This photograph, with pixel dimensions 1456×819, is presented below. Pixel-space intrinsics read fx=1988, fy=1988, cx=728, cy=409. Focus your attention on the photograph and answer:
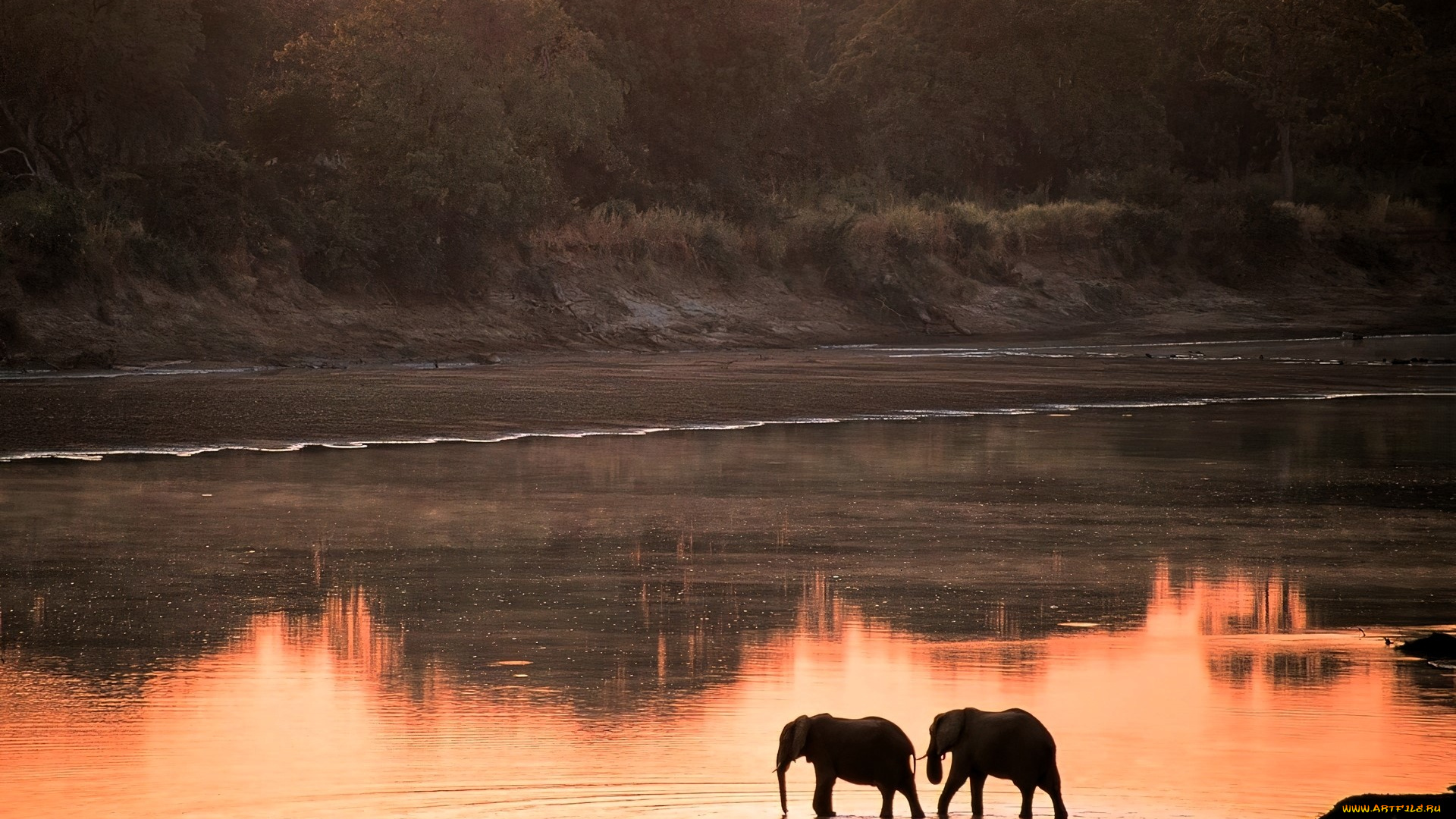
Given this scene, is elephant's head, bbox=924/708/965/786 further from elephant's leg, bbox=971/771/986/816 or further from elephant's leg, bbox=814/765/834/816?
elephant's leg, bbox=814/765/834/816

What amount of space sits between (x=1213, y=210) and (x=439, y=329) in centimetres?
2713

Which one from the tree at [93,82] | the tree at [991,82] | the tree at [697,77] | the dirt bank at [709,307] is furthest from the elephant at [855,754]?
the tree at [991,82]

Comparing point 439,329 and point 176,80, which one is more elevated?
point 176,80

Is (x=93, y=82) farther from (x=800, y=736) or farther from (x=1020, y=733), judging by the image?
(x=1020, y=733)

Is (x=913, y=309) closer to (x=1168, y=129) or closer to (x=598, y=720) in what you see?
(x=1168, y=129)

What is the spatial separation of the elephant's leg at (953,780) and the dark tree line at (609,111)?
96.3ft

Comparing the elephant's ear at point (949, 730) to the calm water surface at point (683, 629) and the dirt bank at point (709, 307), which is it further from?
the dirt bank at point (709, 307)

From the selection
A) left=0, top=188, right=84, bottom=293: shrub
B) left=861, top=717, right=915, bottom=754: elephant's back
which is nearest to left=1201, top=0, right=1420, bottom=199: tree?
left=0, top=188, right=84, bottom=293: shrub

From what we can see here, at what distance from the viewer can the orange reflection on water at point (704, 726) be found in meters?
6.70

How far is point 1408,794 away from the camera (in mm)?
6434

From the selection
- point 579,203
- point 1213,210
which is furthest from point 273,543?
point 1213,210

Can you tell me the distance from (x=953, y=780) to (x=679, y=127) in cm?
4741

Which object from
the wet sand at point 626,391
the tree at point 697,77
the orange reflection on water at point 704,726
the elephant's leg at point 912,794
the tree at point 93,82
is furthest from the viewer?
the tree at point 697,77

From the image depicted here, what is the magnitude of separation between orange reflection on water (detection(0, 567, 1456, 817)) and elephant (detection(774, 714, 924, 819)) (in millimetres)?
322
